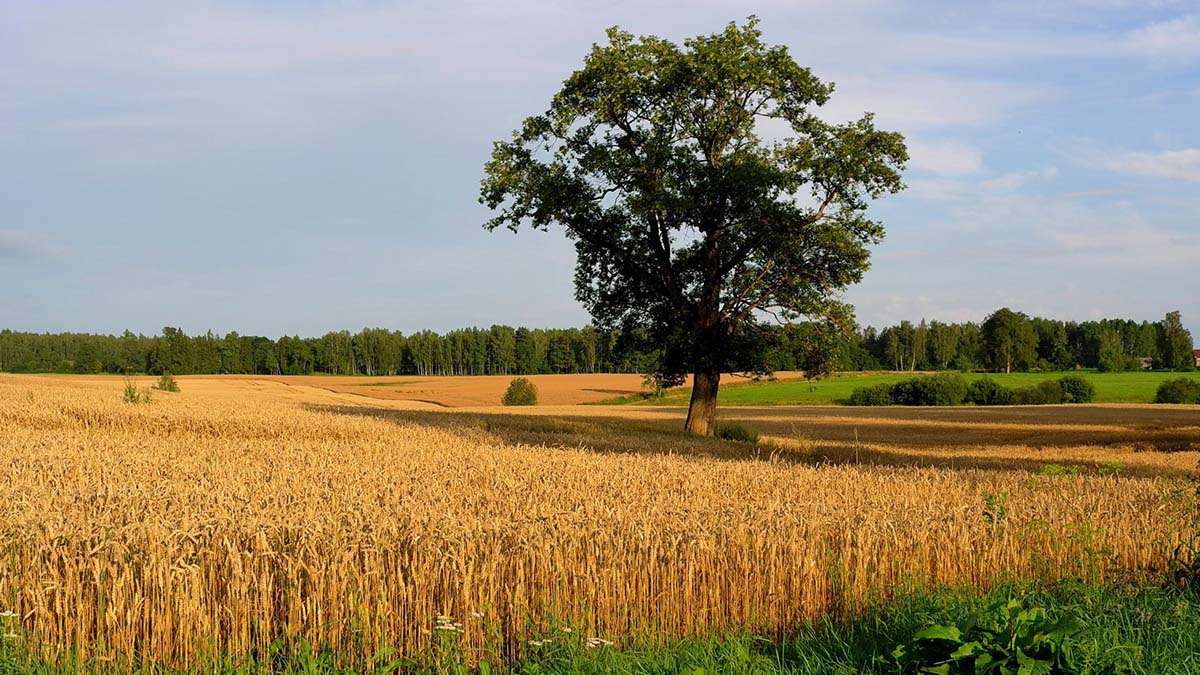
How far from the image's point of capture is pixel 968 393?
76688 millimetres

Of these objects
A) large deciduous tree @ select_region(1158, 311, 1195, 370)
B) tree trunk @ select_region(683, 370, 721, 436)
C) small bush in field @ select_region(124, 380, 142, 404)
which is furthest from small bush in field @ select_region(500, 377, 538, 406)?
large deciduous tree @ select_region(1158, 311, 1195, 370)

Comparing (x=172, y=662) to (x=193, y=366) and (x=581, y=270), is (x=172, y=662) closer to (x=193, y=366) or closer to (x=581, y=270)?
(x=581, y=270)

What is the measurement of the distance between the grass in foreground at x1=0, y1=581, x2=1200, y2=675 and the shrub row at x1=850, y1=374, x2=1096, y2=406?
71799mm

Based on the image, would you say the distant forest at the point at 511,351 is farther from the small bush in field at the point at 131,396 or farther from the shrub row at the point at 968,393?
the small bush in field at the point at 131,396

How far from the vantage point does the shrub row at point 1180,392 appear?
65.9 meters

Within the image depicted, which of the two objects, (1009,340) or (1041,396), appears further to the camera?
(1009,340)

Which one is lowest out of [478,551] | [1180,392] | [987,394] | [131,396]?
[987,394]

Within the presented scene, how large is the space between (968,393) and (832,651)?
76.0m

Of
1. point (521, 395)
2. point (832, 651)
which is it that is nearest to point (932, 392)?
point (521, 395)

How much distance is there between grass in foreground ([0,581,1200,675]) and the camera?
5922mm

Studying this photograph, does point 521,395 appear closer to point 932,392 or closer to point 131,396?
point 932,392

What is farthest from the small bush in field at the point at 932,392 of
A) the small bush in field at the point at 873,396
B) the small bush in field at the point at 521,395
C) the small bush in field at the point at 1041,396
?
the small bush in field at the point at 521,395

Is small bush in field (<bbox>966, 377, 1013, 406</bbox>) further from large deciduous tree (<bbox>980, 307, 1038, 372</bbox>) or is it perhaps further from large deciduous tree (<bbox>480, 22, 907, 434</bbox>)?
large deciduous tree (<bbox>480, 22, 907, 434</bbox>)

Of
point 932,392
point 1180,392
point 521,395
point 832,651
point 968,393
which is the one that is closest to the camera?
point 832,651
